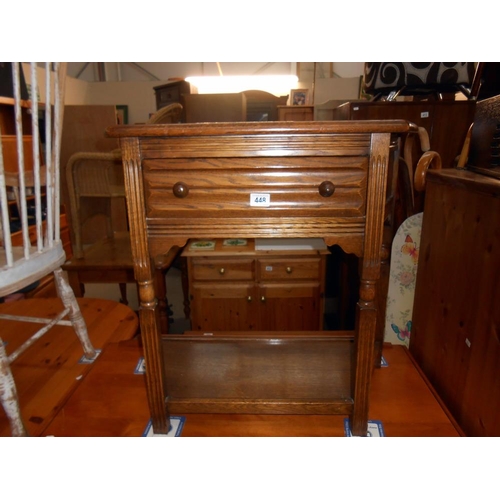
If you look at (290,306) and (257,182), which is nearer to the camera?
(257,182)

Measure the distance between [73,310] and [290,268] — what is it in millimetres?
1300

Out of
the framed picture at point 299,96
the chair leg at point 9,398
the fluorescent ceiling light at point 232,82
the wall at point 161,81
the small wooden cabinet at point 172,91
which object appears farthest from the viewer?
the wall at point 161,81

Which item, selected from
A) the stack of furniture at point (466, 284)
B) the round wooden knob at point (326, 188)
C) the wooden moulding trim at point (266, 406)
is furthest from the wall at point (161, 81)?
the wooden moulding trim at point (266, 406)

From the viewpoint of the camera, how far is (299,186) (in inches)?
26.1

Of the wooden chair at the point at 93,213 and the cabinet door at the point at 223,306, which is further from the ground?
the wooden chair at the point at 93,213

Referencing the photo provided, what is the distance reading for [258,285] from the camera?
217 cm

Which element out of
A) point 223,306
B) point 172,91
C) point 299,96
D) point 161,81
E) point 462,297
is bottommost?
point 223,306

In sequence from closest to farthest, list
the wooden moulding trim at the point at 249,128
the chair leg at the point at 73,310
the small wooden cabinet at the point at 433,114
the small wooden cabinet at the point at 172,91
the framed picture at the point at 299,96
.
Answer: the wooden moulding trim at the point at 249,128 < the chair leg at the point at 73,310 < the small wooden cabinet at the point at 433,114 < the small wooden cabinet at the point at 172,91 < the framed picture at the point at 299,96

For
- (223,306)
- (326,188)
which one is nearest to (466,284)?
(326,188)

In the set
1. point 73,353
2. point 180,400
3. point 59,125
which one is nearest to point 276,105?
point 59,125

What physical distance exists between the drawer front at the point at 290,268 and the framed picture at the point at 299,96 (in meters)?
2.52

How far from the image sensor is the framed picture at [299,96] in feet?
12.9

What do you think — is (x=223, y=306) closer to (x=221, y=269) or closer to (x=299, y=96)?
(x=221, y=269)

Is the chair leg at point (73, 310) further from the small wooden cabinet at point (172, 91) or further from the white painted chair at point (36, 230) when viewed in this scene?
the small wooden cabinet at point (172, 91)
